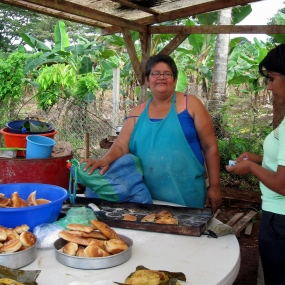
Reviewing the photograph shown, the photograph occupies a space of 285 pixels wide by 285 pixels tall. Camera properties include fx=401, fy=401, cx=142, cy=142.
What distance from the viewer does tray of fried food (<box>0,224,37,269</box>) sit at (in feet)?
4.78

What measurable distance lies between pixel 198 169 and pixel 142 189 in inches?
17.2

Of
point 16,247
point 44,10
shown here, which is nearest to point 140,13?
point 44,10

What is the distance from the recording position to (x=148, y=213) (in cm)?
231

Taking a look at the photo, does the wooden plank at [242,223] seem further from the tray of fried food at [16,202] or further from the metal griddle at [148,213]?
the tray of fried food at [16,202]

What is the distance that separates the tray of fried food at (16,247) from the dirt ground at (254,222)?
285 cm

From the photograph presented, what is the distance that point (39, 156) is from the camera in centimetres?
241

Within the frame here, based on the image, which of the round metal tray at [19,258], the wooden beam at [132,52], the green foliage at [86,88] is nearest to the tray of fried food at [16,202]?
the round metal tray at [19,258]

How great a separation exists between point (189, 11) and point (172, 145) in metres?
3.38

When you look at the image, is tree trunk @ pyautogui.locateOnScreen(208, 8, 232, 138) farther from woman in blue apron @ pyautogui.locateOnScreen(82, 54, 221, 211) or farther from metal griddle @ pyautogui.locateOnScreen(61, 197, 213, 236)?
metal griddle @ pyautogui.locateOnScreen(61, 197, 213, 236)

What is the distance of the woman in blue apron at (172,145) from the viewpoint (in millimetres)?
2613

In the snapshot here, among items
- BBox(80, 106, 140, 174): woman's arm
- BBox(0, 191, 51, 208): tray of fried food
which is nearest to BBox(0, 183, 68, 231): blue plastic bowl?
BBox(0, 191, 51, 208): tray of fried food

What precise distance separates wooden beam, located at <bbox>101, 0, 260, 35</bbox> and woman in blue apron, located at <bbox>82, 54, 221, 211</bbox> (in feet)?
8.83

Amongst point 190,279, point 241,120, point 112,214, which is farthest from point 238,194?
point 190,279

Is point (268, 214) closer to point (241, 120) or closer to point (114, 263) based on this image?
point (114, 263)
